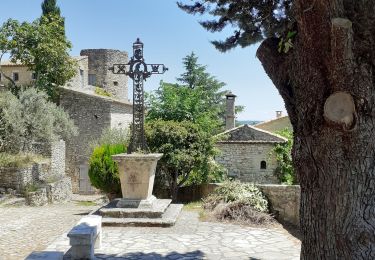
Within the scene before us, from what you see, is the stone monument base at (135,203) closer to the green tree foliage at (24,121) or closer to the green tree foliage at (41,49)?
the green tree foliage at (24,121)

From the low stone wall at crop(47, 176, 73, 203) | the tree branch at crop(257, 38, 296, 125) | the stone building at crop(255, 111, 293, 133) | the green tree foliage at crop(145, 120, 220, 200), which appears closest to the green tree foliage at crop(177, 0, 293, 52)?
the tree branch at crop(257, 38, 296, 125)

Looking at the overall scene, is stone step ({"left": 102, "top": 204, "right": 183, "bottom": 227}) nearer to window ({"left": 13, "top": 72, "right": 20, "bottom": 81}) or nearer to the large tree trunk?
the large tree trunk

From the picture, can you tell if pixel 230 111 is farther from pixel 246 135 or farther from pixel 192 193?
pixel 192 193

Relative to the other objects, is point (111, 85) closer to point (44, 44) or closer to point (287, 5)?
point (44, 44)

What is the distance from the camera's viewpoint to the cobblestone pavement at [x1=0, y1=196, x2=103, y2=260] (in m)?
7.77

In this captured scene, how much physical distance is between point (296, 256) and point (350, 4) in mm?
4639

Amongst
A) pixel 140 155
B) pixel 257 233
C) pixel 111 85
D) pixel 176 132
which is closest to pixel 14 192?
pixel 176 132

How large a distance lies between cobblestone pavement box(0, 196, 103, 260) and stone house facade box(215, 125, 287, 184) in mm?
9290

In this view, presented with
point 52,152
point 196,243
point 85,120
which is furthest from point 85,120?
point 196,243

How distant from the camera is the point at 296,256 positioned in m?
7.37

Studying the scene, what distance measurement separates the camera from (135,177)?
10508 mm

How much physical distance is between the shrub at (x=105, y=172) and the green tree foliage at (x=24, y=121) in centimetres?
595

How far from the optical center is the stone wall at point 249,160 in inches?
789

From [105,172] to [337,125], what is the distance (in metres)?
10.9
